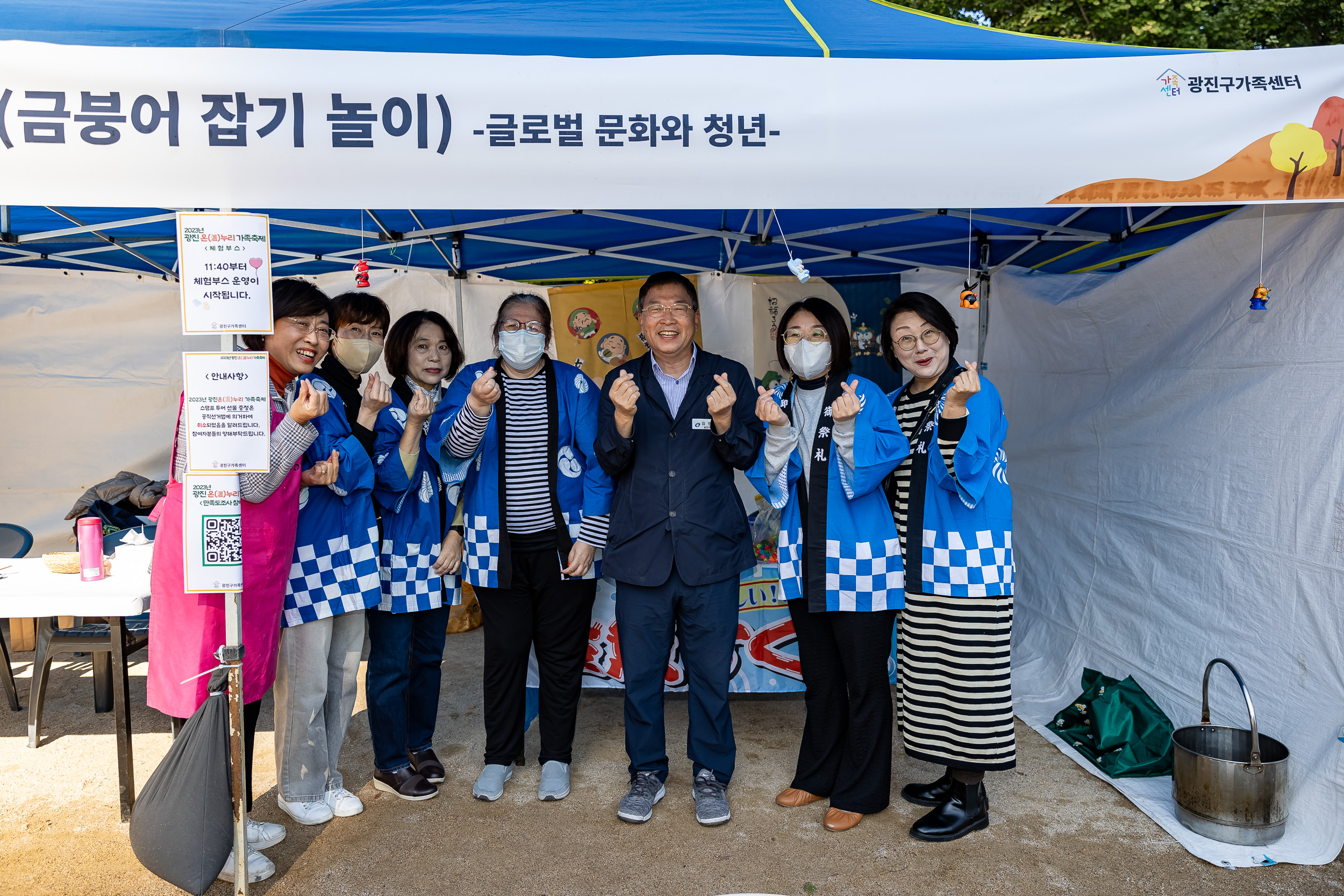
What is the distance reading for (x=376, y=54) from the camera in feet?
6.81

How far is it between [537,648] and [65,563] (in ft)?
5.66

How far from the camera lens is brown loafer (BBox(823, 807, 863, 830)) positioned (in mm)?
2689

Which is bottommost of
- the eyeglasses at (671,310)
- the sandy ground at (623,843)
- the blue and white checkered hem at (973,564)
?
the sandy ground at (623,843)

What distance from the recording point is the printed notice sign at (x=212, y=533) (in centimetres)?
204

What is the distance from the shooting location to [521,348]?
279 centimetres

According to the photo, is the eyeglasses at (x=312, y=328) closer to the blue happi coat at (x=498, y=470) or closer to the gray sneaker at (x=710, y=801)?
the blue happi coat at (x=498, y=470)

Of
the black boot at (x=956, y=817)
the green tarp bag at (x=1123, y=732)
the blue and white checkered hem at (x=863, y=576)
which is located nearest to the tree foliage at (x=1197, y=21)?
the green tarp bag at (x=1123, y=732)

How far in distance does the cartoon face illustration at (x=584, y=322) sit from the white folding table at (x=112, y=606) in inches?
88.1

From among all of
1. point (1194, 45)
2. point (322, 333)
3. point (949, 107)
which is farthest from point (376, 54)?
point (1194, 45)

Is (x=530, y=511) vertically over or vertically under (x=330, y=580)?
over

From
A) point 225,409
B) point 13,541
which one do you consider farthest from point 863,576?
point 13,541

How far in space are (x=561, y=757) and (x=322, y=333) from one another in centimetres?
163

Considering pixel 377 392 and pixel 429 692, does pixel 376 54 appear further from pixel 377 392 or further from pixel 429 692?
pixel 429 692

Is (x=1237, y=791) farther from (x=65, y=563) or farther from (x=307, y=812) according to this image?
(x=65, y=563)
